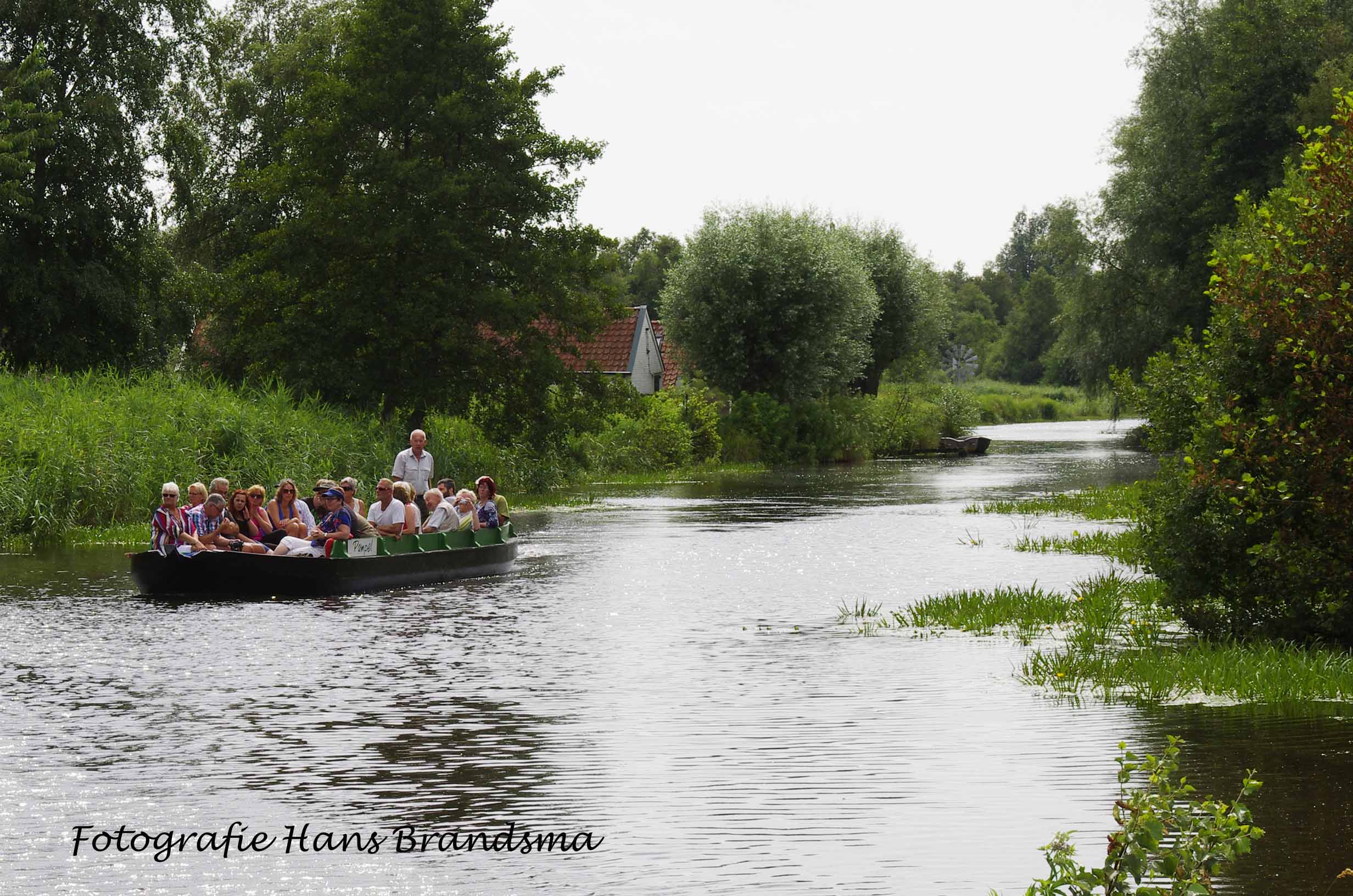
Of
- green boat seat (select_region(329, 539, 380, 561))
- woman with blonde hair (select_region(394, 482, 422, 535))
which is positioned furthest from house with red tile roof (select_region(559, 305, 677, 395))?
green boat seat (select_region(329, 539, 380, 561))

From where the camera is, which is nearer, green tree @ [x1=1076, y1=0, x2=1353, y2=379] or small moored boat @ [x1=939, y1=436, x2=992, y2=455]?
green tree @ [x1=1076, y1=0, x2=1353, y2=379]

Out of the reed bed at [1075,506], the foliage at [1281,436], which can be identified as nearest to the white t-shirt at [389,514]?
the foliage at [1281,436]

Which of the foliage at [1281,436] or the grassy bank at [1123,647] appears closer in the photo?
the grassy bank at [1123,647]

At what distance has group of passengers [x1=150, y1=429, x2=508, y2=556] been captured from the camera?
17.6m

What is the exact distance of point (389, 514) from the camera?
1950 centimetres

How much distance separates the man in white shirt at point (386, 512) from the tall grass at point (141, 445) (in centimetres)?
600

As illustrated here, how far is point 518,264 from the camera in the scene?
32969 millimetres

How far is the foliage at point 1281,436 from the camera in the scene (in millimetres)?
11078

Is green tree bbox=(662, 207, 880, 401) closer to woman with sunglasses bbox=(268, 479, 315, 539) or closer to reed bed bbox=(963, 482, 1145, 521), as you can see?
reed bed bbox=(963, 482, 1145, 521)

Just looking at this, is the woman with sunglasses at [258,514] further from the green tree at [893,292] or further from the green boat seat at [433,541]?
the green tree at [893,292]

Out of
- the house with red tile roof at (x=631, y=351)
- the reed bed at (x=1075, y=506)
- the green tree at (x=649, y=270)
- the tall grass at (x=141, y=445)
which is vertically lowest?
the reed bed at (x=1075, y=506)

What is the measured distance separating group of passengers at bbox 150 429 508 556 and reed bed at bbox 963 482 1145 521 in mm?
12273

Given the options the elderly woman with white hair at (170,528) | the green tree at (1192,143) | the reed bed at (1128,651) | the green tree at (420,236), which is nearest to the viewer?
the reed bed at (1128,651)

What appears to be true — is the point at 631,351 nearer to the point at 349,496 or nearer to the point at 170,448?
the point at 170,448
